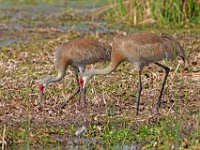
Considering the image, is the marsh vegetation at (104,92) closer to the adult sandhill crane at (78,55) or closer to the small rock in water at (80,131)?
the small rock in water at (80,131)

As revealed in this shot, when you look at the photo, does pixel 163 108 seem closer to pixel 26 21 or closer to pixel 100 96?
pixel 100 96

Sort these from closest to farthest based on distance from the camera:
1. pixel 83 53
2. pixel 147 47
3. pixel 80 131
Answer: pixel 80 131, pixel 147 47, pixel 83 53

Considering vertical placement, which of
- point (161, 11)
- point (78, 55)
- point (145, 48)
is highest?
point (145, 48)

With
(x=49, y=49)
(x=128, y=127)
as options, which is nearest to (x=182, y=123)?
(x=128, y=127)

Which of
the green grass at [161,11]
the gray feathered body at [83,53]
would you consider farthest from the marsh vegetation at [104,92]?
the gray feathered body at [83,53]

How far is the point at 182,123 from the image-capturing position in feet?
26.5

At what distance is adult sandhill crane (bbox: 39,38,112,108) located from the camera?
9.41m

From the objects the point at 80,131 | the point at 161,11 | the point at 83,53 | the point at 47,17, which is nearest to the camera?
the point at 80,131

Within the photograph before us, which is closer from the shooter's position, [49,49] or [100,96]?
[100,96]

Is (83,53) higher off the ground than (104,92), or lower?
higher

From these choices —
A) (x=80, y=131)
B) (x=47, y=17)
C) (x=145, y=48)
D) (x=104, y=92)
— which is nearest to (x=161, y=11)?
(x=47, y=17)

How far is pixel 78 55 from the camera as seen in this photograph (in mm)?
9469

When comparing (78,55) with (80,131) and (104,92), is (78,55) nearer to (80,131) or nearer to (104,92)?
(104,92)

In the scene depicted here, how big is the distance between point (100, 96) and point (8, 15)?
8.20m
